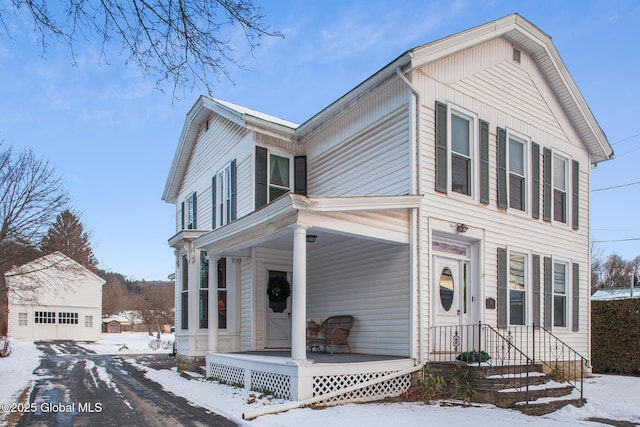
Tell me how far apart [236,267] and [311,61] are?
780cm

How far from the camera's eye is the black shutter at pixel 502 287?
11031 millimetres

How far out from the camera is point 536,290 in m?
12.0

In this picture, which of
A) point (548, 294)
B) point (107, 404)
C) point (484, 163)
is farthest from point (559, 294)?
point (107, 404)

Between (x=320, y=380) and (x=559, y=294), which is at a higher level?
(x=559, y=294)

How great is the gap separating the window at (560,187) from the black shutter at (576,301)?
4.29ft

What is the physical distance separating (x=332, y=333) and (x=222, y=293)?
3.81 meters

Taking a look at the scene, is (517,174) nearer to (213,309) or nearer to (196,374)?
(213,309)

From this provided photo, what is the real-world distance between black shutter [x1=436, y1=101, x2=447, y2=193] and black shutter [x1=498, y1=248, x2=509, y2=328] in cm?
217

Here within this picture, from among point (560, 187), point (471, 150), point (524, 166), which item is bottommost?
point (560, 187)

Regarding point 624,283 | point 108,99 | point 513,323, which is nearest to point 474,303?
point 513,323

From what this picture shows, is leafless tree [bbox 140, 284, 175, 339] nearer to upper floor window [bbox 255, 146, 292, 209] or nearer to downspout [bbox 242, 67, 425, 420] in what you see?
upper floor window [bbox 255, 146, 292, 209]

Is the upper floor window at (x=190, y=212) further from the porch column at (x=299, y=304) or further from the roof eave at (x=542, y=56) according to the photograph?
the roof eave at (x=542, y=56)

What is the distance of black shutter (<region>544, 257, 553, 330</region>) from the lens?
12.2 m

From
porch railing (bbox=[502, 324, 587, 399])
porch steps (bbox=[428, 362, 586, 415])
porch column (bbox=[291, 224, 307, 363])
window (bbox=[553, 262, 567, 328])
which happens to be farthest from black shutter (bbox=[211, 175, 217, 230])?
window (bbox=[553, 262, 567, 328])
